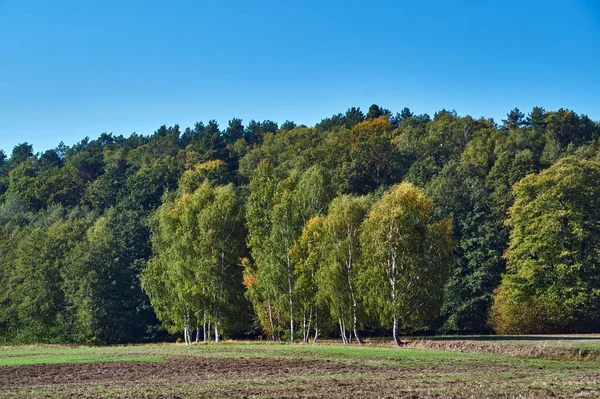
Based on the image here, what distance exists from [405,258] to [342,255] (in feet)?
21.1

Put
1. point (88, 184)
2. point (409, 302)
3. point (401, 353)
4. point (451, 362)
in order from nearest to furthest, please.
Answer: point (451, 362), point (401, 353), point (409, 302), point (88, 184)

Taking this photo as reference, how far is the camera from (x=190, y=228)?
258ft

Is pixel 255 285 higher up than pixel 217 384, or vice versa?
pixel 255 285

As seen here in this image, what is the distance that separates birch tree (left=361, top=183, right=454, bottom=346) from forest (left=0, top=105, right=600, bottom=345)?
13cm

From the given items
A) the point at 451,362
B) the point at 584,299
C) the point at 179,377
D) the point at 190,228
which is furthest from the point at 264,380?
the point at 584,299

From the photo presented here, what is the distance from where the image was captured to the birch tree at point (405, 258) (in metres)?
61.8

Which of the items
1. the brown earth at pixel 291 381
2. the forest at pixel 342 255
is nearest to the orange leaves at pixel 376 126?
the forest at pixel 342 255

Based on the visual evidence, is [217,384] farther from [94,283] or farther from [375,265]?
[94,283]

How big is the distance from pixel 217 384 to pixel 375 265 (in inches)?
1388

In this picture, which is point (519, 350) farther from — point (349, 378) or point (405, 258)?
point (349, 378)

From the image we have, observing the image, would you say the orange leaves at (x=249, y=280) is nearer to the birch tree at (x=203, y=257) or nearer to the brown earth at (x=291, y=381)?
the birch tree at (x=203, y=257)

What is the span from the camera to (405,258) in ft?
204

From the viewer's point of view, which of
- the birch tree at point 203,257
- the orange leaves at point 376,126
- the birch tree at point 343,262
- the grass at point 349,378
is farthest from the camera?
the orange leaves at point 376,126

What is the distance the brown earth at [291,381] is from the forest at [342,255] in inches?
988
